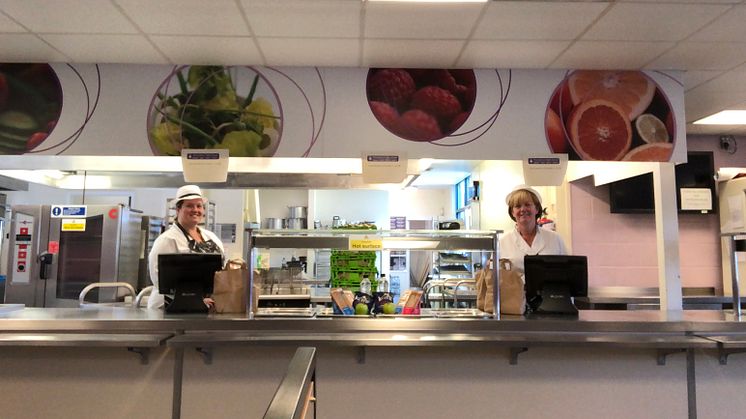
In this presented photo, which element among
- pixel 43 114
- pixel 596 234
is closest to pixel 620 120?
pixel 596 234

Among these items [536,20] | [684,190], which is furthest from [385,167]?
[684,190]

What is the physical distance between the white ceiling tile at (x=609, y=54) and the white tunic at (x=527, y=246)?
119cm

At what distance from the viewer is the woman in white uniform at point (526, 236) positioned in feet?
10.9

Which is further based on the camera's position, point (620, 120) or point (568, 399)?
point (620, 120)

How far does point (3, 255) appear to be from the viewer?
16.1ft

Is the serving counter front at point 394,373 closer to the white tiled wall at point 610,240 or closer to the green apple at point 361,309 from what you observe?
the green apple at point 361,309

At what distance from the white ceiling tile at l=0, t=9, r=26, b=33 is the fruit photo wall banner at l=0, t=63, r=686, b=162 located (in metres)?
0.53

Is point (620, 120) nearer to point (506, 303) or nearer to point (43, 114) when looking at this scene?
point (506, 303)

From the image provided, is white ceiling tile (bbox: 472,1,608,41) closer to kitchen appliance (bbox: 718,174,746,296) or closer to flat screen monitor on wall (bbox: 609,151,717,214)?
flat screen monitor on wall (bbox: 609,151,717,214)

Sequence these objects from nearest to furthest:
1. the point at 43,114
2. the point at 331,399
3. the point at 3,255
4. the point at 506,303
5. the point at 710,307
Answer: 1. the point at 331,399
2. the point at 506,303
3. the point at 43,114
4. the point at 710,307
5. the point at 3,255

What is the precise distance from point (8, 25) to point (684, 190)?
5.74 metres

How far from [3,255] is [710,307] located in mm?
7005

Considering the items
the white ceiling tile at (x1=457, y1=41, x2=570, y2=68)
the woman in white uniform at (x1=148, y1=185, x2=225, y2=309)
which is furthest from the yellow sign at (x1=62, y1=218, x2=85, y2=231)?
the white ceiling tile at (x1=457, y1=41, x2=570, y2=68)

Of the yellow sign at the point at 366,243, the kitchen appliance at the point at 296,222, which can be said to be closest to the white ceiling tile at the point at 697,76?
the yellow sign at the point at 366,243
